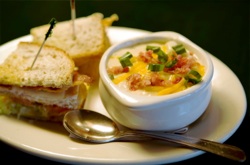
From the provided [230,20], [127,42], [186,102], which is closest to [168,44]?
[127,42]

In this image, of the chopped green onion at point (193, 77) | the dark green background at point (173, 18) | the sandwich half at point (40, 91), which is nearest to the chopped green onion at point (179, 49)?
the chopped green onion at point (193, 77)

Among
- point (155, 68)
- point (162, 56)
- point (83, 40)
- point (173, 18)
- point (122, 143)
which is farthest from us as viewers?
point (173, 18)

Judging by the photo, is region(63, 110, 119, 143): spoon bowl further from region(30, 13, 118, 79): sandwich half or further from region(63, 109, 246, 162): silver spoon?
region(30, 13, 118, 79): sandwich half

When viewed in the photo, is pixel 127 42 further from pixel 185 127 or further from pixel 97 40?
pixel 185 127

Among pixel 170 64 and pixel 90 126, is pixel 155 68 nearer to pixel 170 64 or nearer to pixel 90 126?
pixel 170 64

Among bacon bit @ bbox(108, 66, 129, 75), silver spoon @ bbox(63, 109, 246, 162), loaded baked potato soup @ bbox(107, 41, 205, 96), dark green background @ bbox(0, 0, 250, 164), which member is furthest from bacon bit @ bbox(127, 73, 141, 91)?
dark green background @ bbox(0, 0, 250, 164)

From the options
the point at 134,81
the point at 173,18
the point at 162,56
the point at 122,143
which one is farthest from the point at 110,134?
the point at 173,18

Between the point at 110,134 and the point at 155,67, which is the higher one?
the point at 155,67
